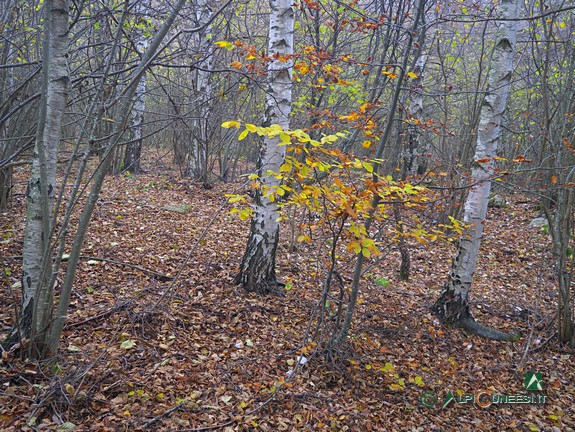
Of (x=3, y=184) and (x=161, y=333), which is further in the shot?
(x=3, y=184)

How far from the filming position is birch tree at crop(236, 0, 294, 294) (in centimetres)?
402

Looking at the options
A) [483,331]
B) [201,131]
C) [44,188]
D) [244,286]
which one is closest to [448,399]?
[483,331]

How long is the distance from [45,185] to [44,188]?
0.02 m

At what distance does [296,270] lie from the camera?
5.40 meters

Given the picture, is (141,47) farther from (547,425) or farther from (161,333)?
(547,425)

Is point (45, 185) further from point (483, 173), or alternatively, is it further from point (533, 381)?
point (533, 381)

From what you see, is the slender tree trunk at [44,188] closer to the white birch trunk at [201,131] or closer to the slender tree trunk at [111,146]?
the slender tree trunk at [111,146]

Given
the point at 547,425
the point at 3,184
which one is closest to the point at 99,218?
the point at 3,184

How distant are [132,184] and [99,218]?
2.95 m

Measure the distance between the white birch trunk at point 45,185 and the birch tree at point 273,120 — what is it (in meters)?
1.89

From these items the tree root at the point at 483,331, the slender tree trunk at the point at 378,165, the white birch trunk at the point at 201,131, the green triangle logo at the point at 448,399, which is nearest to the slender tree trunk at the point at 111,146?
the slender tree trunk at the point at 378,165

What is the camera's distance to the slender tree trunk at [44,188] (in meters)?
2.30

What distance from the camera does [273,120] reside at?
4.11 meters

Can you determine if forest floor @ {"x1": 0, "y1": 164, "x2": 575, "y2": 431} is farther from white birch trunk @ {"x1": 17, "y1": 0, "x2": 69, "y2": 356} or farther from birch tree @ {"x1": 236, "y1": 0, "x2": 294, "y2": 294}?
birch tree @ {"x1": 236, "y1": 0, "x2": 294, "y2": 294}
